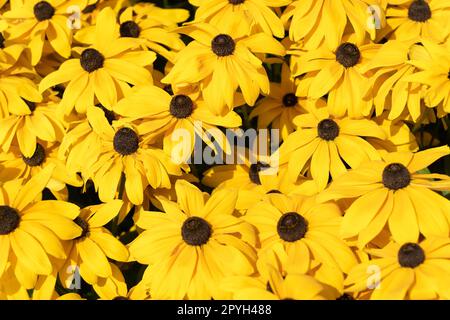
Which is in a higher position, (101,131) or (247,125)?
(247,125)

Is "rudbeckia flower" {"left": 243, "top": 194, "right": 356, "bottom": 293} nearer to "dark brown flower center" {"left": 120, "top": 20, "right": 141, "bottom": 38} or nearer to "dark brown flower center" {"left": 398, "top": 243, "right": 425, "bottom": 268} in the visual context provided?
"dark brown flower center" {"left": 398, "top": 243, "right": 425, "bottom": 268}

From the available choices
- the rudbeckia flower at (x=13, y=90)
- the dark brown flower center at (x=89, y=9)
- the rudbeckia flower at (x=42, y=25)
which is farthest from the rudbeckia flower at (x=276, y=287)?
the dark brown flower center at (x=89, y=9)

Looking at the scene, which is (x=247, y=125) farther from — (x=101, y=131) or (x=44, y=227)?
(x=44, y=227)

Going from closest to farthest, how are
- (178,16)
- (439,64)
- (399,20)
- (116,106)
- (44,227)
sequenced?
(44,227) → (439,64) → (116,106) → (399,20) → (178,16)

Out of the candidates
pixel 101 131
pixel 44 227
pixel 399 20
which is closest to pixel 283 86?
pixel 399 20

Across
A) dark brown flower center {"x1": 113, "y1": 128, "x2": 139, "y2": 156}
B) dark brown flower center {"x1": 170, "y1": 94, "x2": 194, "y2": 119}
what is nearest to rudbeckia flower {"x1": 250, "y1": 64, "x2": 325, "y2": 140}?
dark brown flower center {"x1": 170, "y1": 94, "x2": 194, "y2": 119}

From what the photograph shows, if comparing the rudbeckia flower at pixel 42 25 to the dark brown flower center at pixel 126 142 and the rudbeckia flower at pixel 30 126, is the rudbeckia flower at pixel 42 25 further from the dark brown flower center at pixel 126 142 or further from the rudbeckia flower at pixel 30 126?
the dark brown flower center at pixel 126 142

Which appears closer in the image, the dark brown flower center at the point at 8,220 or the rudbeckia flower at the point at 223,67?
the dark brown flower center at the point at 8,220
